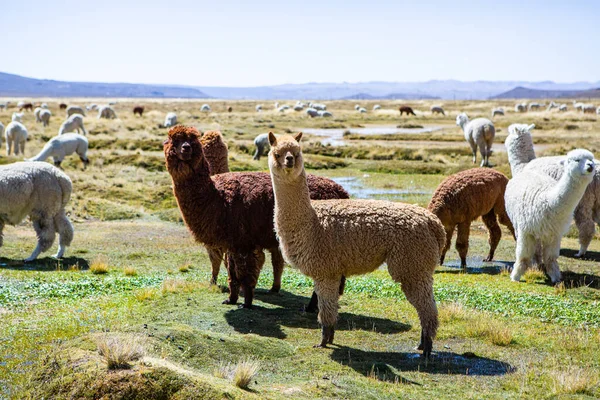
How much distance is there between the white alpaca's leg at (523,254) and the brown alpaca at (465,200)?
1.71 meters

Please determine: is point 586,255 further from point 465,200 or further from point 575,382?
point 575,382

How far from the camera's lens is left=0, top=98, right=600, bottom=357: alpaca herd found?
7516 mm

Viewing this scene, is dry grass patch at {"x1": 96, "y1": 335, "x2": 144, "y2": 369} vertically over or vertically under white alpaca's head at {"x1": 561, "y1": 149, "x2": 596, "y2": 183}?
under

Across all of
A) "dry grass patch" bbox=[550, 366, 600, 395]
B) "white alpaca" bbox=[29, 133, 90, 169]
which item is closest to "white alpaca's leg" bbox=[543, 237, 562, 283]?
"dry grass patch" bbox=[550, 366, 600, 395]

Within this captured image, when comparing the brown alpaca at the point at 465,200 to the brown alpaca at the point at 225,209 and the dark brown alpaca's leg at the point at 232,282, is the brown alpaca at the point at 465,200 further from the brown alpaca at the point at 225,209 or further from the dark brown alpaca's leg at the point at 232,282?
the dark brown alpaca's leg at the point at 232,282

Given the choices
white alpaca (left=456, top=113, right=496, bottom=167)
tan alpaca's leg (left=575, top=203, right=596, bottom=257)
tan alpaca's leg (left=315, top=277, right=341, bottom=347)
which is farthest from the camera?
white alpaca (left=456, top=113, right=496, bottom=167)

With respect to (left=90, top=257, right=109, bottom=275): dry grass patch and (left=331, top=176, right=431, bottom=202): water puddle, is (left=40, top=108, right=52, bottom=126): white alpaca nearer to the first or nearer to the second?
(left=331, top=176, right=431, bottom=202): water puddle

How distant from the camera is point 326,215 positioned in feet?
25.4

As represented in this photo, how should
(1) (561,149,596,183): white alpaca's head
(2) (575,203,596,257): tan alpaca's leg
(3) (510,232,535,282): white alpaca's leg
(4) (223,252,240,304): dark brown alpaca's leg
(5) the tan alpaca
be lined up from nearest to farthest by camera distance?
(5) the tan alpaca, (4) (223,252,240,304): dark brown alpaca's leg, (1) (561,149,596,183): white alpaca's head, (3) (510,232,535,282): white alpaca's leg, (2) (575,203,596,257): tan alpaca's leg

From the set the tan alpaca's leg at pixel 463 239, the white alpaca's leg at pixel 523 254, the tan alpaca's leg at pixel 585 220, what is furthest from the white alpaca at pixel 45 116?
the white alpaca's leg at pixel 523 254

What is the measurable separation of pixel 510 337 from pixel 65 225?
9633 mm

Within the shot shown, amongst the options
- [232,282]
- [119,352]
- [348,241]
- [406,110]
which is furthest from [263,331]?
[406,110]

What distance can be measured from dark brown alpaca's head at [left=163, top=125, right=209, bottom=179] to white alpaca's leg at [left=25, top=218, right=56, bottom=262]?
5.40 m

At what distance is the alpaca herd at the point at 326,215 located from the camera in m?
7.52
